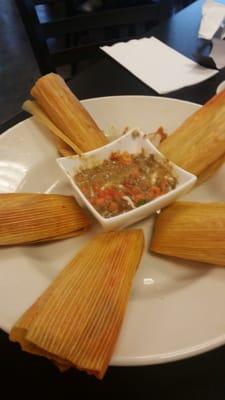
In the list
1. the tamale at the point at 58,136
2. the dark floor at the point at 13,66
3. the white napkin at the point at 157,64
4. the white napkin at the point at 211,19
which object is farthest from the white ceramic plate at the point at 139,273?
the dark floor at the point at 13,66

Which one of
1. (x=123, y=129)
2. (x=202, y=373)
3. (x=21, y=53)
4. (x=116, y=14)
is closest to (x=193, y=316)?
(x=202, y=373)

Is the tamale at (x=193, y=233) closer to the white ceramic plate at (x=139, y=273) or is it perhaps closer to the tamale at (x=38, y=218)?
the white ceramic plate at (x=139, y=273)

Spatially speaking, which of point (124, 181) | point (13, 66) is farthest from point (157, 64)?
point (13, 66)

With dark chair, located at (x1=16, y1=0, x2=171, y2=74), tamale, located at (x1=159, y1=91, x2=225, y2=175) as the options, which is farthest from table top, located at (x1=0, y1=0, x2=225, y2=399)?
dark chair, located at (x1=16, y1=0, x2=171, y2=74)

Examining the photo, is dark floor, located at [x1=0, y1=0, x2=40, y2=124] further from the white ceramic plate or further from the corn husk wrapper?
the corn husk wrapper

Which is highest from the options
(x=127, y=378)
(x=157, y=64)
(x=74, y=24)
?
(x=74, y=24)

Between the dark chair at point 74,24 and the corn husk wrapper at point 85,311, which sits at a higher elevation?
the dark chair at point 74,24

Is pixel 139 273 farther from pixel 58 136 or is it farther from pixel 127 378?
pixel 58 136
